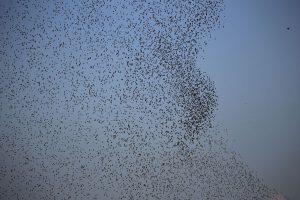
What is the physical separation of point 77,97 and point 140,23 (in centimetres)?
319

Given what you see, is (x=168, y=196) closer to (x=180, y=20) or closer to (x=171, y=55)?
(x=171, y=55)

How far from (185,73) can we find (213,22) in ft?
5.54

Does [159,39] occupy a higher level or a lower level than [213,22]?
lower

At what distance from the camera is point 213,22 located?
8.16 meters

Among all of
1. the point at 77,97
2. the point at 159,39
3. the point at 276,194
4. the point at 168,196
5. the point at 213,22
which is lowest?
the point at 168,196

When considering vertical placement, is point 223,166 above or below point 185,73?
below

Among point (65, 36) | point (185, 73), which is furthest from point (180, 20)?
point (65, 36)

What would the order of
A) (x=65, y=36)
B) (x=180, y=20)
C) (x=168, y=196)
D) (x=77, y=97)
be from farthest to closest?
(x=168, y=196)
(x=77, y=97)
(x=65, y=36)
(x=180, y=20)

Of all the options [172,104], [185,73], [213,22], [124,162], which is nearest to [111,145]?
[124,162]

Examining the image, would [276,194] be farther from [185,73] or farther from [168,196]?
[185,73]

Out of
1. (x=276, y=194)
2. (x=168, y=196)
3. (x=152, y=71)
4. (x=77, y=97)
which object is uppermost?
(x=152, y=71)

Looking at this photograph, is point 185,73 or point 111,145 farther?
point 111,145

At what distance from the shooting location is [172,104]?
28.4ft

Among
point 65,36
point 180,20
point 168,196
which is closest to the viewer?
point 180,20
